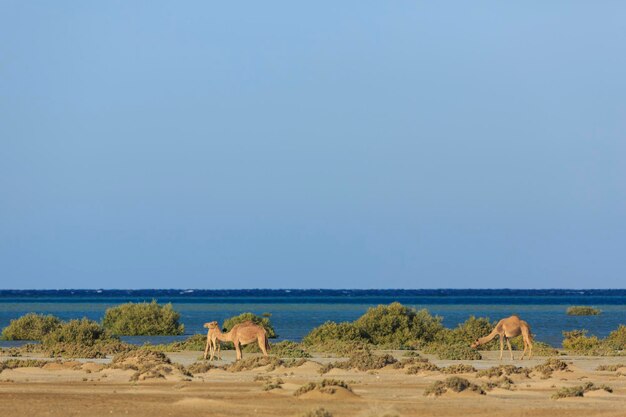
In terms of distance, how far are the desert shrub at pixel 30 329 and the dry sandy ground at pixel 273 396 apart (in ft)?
61.9

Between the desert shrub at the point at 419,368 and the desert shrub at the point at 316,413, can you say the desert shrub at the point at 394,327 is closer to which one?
the desert shrub at the point at 419,368

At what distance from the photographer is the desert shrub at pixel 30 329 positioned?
51188 mm

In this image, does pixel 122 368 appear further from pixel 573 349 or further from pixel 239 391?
pixel 573 349

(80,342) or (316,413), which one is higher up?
(80,342)

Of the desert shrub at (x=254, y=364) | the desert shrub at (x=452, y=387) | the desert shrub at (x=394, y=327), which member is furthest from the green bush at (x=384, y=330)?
the desert shrub at (x=452, y=387)

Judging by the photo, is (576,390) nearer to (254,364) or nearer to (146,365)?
(254,364)

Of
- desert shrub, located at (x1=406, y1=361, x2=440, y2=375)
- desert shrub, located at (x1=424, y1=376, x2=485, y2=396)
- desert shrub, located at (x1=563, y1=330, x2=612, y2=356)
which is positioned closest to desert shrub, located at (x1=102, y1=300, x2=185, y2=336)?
desert shrub, located at (x1=563, y1=330, x2=612, y2=356)

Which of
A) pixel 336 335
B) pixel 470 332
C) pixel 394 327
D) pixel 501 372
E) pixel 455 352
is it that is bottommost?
pixel 501 372

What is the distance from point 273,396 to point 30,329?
2867 centimetres

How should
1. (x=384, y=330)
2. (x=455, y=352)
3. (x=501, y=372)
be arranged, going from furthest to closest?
(x=384, y=330), (x=455, y=352), (x=501, y=372)

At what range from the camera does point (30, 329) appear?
5159cm

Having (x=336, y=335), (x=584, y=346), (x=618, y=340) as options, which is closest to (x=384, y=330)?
(x=336, y=335)

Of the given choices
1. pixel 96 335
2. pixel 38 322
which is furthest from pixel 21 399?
pixel 38 322

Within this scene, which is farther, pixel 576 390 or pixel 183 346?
pixel 183 346
